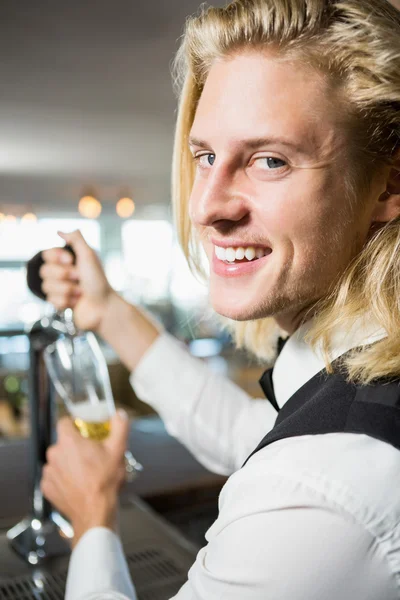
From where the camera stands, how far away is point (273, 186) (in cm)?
77

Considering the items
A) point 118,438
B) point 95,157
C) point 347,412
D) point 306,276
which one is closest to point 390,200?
point 306,276

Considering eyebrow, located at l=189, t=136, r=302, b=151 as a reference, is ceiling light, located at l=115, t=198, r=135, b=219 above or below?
below

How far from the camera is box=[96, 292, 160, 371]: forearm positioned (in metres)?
1.39

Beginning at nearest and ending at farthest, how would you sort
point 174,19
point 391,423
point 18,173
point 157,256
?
point 391,423 → point 174,19 → point 18,173 → point 157,256

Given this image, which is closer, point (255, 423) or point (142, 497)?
point (255, 423)

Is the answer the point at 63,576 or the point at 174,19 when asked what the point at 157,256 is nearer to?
the point at 174,19

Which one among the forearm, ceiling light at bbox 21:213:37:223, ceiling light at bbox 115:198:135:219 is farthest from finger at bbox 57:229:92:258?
ceiling light at bbox 21:213:37:223

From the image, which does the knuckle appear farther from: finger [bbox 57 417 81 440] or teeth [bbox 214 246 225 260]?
teeth [bbox 214 246 225 260]

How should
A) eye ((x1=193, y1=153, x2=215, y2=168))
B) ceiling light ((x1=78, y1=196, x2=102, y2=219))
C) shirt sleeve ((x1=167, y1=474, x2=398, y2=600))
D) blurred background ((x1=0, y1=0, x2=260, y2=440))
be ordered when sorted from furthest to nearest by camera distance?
ceiling light ((x1=78, y1=196, x2=102, y2=219)) < blurred background ((x1=0, y1=0, x2=260, y2=440)) < eye ((x1=193, y1=153, x2=215, y2=168)) < shirt sleeve ((x1=167, y1=474, x2=398, y2=600))

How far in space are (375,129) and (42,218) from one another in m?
9.70

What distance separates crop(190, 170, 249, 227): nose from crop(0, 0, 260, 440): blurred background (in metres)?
0.55

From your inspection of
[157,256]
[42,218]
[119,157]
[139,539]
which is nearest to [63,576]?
[139,539]

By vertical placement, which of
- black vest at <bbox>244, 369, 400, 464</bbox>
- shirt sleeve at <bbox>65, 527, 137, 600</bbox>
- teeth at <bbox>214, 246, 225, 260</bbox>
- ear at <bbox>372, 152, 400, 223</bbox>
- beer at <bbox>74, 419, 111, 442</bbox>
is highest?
ear at <bbox>372, 152, 400, 223</bbox>

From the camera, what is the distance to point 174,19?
2.46 metres
